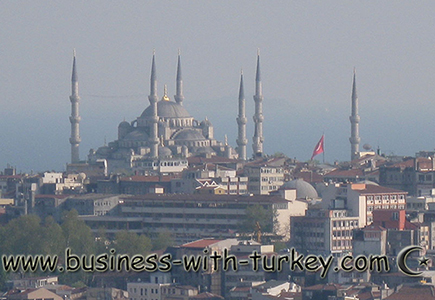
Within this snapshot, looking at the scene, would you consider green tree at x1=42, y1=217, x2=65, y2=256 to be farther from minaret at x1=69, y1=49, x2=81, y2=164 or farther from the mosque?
minaret at x1=69, y1=49, x2=81, y2=164

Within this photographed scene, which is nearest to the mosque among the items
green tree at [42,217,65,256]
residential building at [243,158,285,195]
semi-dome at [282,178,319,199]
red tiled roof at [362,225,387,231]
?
residential building at [243,158,285,195]

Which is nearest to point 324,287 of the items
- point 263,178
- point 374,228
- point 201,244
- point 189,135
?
point 201,244

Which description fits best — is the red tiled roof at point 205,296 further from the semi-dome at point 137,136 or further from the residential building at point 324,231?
the semi-dome at point 137,136

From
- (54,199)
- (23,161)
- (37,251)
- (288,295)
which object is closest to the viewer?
(288,295)

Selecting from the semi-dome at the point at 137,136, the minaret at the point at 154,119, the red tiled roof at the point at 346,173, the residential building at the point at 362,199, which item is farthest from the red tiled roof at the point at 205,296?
the semi-dome at the point at 137,136

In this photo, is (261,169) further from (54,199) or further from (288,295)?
(288,295)

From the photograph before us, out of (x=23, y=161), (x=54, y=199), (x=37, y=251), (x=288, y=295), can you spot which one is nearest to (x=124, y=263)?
(x=288, y=295)
